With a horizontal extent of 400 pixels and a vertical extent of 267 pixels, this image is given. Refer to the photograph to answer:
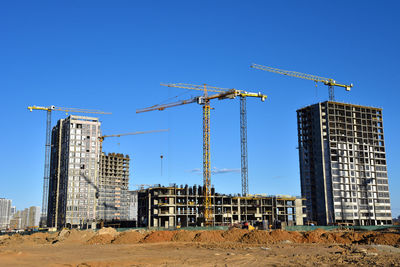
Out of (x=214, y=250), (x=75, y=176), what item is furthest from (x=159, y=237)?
(x=75, y=176)

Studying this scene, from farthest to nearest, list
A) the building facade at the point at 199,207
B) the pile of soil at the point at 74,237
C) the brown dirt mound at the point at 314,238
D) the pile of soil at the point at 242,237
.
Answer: the building facade at the point at 199,207 → the pile of soil at the point at 74,237 → the brown dirt mound at the point at 314,238 → the pile of soil at the point at 242,237

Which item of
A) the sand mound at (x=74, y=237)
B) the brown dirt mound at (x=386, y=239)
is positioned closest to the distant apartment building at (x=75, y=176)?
the sand mound at (x=74, y=237)

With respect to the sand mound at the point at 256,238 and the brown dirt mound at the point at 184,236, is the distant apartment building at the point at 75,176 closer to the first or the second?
the brown dirt mound at the point at 184,236

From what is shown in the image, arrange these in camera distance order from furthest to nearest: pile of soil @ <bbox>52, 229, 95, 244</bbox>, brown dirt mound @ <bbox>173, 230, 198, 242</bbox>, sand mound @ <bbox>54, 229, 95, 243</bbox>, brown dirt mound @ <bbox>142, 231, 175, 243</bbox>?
1. sand mound @ <bbox>54, 229, 95, 243</bbox>
2. pile of soil @ <bbox>52, 229, 95, 244</bbox>
3. brown dirt mound @ <bbox>142, 231, 175, 243</bbox>
4. brown dirt mound @ <bbox>173, 230, 198, 242</bbox>

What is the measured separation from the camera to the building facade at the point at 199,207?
4577 inches

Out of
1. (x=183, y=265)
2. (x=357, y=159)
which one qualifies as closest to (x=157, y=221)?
(x=357, y=159)

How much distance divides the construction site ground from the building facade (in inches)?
2018

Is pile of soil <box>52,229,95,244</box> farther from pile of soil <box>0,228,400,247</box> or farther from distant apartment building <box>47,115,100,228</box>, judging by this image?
distant apartment building <box>47,115,100,228</box>

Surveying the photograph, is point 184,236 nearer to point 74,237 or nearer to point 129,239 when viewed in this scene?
point 129,239

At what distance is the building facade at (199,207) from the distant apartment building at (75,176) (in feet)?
85.5

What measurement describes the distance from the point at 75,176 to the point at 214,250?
111 meters

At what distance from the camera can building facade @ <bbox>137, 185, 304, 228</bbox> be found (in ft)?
381

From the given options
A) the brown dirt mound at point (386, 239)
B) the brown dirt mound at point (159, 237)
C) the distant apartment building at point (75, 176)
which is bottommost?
the brown dirt mound at point (159, 237)

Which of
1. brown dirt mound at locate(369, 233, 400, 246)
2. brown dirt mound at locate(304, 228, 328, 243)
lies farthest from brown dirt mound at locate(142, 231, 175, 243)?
brown dirt mound at locate(369, 233, 400, 246)
